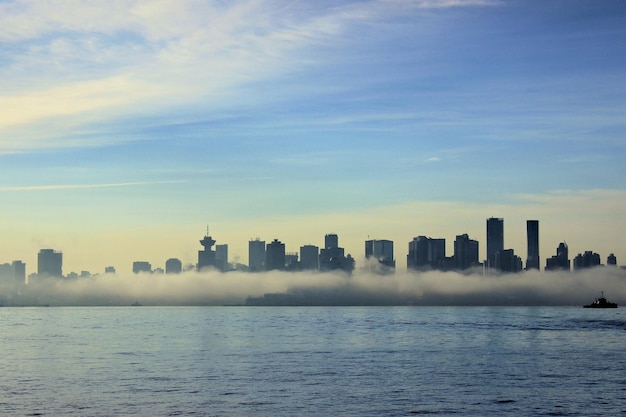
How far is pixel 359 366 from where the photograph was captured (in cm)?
11606

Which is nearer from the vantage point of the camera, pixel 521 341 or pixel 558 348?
pixel 558 348

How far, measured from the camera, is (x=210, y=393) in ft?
275

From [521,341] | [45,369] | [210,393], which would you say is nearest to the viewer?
[210,393]

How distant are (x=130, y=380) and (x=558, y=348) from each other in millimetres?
96062

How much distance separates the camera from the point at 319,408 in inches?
2933

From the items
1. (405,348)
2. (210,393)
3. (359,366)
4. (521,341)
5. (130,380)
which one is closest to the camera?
(210,393)

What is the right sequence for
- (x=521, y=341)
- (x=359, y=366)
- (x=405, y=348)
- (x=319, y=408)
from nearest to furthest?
1. (x=319, y=408)
2. (x=359, y=366)
3. (x=405, y=348)
4. (x=521, y=341)

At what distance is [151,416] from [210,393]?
1557 cm

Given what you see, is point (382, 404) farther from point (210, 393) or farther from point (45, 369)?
point (45, 369)

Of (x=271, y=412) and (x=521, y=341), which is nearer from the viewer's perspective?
(x=271, y=412)

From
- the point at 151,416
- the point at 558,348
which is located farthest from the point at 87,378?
the point at 558,348

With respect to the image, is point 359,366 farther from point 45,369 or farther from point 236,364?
point 45,369

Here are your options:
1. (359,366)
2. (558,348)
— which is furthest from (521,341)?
(359,366)

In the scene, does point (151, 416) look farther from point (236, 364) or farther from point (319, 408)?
point (236, 364)
